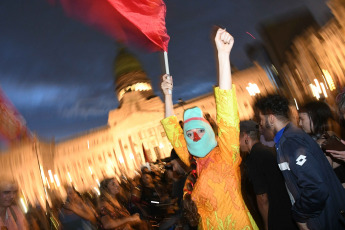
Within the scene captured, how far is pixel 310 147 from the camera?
1.84 m

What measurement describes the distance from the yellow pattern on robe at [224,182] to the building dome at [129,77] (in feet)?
2.95

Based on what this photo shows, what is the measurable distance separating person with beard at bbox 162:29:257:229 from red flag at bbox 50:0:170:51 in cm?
87

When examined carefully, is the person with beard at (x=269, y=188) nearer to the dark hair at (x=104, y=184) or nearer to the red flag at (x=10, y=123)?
the dark hair at (x=104, y=184)

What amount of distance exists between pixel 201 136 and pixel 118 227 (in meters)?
1.45

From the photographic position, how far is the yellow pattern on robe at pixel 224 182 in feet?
5.77

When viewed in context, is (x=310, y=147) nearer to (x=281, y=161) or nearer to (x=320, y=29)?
(x=281, y=161)

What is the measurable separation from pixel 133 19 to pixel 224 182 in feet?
4.97

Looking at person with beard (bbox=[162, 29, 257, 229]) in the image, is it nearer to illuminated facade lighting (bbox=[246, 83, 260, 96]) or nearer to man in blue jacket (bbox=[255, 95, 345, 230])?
man in blue jacket (bbox=[255, 95, 345, 230])

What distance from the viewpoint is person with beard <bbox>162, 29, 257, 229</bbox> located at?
1.75 m

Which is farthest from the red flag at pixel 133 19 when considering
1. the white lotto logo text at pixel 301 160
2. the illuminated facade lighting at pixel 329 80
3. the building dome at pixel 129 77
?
the illuminated facade lighting at pixel 329 80

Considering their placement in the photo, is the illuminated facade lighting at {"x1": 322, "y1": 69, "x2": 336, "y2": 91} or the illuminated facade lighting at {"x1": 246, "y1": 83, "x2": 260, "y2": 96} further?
the illuminated facade lighting at {"x1": 322, "y1": 69, "x2": 336, "y2": 91}

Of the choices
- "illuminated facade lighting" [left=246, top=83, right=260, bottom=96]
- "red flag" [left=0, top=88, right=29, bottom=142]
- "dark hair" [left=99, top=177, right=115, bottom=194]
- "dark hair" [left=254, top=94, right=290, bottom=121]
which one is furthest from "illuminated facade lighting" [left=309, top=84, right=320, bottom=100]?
"red flag" [left=0, top=88, right=29, bottom=142]

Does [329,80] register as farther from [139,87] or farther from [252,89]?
[139,87]

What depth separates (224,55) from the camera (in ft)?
5.71
